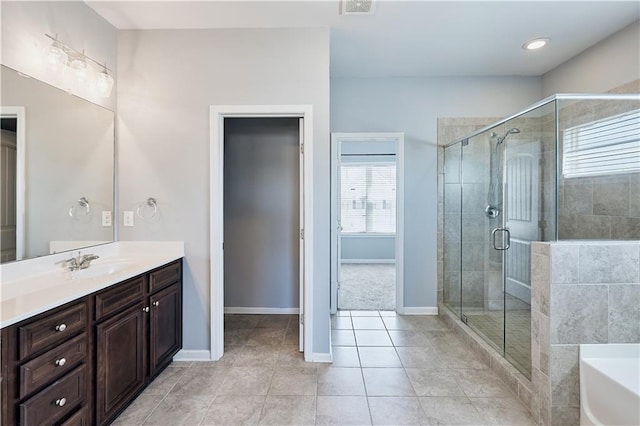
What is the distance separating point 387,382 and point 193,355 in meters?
1.58

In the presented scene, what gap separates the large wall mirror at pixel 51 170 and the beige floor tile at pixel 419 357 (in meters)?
2.62

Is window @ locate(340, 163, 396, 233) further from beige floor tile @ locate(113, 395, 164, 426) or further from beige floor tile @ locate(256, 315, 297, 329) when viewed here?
beige floor tile @ locate(113, 395, 164, 426)

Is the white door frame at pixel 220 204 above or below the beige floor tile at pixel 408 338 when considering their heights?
above

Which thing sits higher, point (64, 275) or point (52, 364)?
point (64, 275)

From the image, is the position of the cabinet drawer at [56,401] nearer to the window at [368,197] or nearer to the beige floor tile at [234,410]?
A: the beige floor tile at [234,410]

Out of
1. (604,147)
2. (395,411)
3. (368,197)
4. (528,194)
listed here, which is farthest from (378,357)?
(368,197)

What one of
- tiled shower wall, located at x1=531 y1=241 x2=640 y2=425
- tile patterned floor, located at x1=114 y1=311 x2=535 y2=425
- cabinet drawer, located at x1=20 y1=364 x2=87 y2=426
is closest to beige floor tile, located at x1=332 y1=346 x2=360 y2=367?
tile patterned floor, located at x1=114 y1=311 x2=535 y2=425

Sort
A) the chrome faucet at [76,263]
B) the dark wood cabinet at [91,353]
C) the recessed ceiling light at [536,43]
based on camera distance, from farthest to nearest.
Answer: the recessed ceiling light at [536,43] → the chrome faucet at [76,263] → the dark wood cabinet at [91,353]

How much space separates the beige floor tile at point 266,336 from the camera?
2.90m

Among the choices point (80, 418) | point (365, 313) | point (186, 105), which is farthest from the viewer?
point (365, 313)

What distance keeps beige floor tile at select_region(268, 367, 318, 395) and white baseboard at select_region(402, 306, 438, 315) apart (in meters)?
1.67

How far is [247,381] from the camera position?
7.41 ft

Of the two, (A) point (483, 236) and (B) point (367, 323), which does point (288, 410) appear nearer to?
(B) point (367, 323)

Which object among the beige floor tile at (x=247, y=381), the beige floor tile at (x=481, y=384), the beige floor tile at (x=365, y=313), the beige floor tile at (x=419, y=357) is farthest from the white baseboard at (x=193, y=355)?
the beige floor tile at (x=481, y=384)
